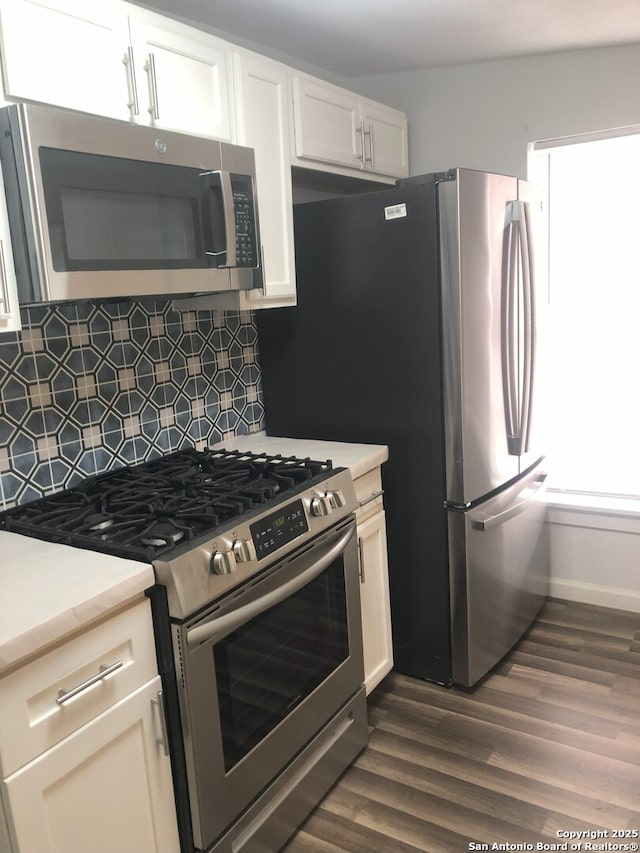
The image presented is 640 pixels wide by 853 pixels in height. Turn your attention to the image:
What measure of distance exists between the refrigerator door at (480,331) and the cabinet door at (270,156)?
525 millimetres

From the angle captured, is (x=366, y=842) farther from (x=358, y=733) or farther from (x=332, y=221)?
(x=332, y=221)

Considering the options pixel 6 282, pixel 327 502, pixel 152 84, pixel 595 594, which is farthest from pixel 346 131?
pixel 595 594

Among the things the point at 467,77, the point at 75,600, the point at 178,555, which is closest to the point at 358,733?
the point at 178,555

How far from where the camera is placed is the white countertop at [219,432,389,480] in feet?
7.59

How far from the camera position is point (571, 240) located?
3.10 meters

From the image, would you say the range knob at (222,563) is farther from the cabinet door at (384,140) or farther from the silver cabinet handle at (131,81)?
the cabinet door at (384,140)

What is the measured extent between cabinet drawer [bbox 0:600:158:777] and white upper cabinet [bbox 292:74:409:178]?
170cm

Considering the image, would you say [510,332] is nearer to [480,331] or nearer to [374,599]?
[480,331]

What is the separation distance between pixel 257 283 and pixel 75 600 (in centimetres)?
119

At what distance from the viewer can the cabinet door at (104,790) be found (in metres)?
1.27

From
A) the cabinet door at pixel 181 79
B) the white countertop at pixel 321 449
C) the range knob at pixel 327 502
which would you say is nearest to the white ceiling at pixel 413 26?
the cabinet door at pixel 181 79

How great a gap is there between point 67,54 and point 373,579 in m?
1.78

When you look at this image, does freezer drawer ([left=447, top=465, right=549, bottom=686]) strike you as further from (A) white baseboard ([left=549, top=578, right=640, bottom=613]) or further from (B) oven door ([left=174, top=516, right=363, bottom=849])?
(B) oven door ([left=174, top=516, right=363, bottom=849])

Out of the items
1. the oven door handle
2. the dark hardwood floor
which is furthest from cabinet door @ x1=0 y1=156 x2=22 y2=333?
the dark hardwood floor
